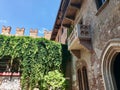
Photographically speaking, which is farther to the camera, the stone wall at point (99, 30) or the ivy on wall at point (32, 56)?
the ivy on wall at point (32, 56)

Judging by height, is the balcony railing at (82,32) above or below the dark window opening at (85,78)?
above

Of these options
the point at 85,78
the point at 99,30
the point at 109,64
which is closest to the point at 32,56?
the point at 85,78

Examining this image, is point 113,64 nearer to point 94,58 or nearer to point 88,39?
point 94,58

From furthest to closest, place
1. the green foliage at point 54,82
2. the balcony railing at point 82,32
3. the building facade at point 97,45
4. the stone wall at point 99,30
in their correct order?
the green foliage at point 54,82
the balcony railing at point 82,32
the building facade at point 97,45
the stone wall at point 99,30

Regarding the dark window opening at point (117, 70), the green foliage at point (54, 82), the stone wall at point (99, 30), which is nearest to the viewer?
the stone wall at point (99, 30)

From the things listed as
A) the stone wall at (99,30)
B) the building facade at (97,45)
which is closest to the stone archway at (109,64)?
the building facade at (97,45)

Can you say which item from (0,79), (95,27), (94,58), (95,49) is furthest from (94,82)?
(0,79)

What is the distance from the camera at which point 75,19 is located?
1038cm

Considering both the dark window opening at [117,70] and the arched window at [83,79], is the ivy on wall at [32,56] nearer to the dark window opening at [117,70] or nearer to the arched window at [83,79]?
→ the arched window at [83,79]

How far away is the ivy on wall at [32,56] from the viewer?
9.82 meters

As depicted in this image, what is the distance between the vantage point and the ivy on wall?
32.2 feet

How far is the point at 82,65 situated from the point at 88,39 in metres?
1.76

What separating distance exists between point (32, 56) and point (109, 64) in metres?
5.93

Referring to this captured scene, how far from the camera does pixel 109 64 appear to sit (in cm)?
599
